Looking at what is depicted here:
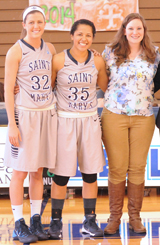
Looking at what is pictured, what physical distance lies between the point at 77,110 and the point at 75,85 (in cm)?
17

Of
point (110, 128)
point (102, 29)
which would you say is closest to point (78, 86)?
point (110, 128)

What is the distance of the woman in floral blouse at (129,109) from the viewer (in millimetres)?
2236

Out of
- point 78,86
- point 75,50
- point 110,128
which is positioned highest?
point 75,50

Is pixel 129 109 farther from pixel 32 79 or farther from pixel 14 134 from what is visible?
pixel 14 134

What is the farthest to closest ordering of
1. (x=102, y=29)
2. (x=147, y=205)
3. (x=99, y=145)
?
1. (x=102, y=29)
2. (x=147, y=205)
3. (x=99, y=145)

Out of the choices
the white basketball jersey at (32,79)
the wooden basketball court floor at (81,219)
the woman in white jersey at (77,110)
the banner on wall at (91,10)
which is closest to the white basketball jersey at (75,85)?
the woman in white jersey at (77,110)

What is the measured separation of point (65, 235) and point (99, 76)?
1152mm

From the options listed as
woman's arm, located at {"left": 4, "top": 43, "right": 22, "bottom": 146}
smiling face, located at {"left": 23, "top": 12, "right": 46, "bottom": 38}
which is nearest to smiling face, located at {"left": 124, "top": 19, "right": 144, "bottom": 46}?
smiling face, located at {"left": 23, "top": 12, "right": 46, "bottom": 38}

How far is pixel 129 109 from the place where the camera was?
88.0 inches

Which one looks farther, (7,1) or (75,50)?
(7,1)

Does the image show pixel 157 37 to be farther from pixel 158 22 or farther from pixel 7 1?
pixel 7 1

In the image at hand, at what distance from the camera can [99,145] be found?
2.29 m

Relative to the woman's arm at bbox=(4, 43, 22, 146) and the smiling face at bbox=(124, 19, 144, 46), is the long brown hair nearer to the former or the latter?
the smiling face at bbox=(124, 19, 144, 46)

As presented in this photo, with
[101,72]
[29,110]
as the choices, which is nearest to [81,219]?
[29,110]
